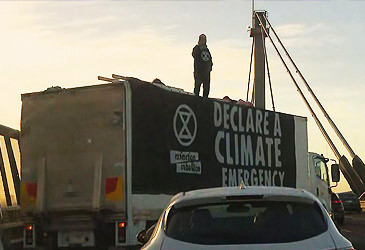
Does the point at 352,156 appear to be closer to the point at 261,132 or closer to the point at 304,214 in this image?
the point at 261,132

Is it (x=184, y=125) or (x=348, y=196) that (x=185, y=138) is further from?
(x=348, y=196)

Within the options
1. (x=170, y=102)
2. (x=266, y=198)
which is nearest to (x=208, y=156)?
(x=170, y=102)

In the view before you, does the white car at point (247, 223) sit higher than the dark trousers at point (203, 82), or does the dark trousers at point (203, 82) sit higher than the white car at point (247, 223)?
the dark trousers at point (203, 82)

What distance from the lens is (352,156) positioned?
40.2 m

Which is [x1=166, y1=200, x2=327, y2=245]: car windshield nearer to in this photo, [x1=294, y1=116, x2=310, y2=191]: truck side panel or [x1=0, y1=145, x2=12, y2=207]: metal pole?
[x1=0, y1=145, x2=12, y2=207]: metal pole

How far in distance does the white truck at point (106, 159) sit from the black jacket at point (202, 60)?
4.22 m

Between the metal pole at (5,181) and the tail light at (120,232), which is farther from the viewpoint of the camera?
the metal pole at (5,181)

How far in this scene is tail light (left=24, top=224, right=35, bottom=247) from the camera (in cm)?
1043

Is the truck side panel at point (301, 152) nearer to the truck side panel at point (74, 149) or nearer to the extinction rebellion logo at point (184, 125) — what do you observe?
the extinction rebellion logo at point (184, 125)

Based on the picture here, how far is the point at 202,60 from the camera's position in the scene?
1597 centimetres

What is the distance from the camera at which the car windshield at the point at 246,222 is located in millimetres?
4762

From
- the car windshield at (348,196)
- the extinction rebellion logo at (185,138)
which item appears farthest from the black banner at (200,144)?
the car windshield at (348,196)

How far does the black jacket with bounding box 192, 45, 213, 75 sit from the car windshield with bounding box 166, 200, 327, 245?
10889 mm

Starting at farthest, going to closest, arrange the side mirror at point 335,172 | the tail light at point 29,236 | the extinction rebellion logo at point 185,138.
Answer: the side mirror at point 335,172 → the extinction rebellion logo at point 185,138 → the tail light at point 29,236
